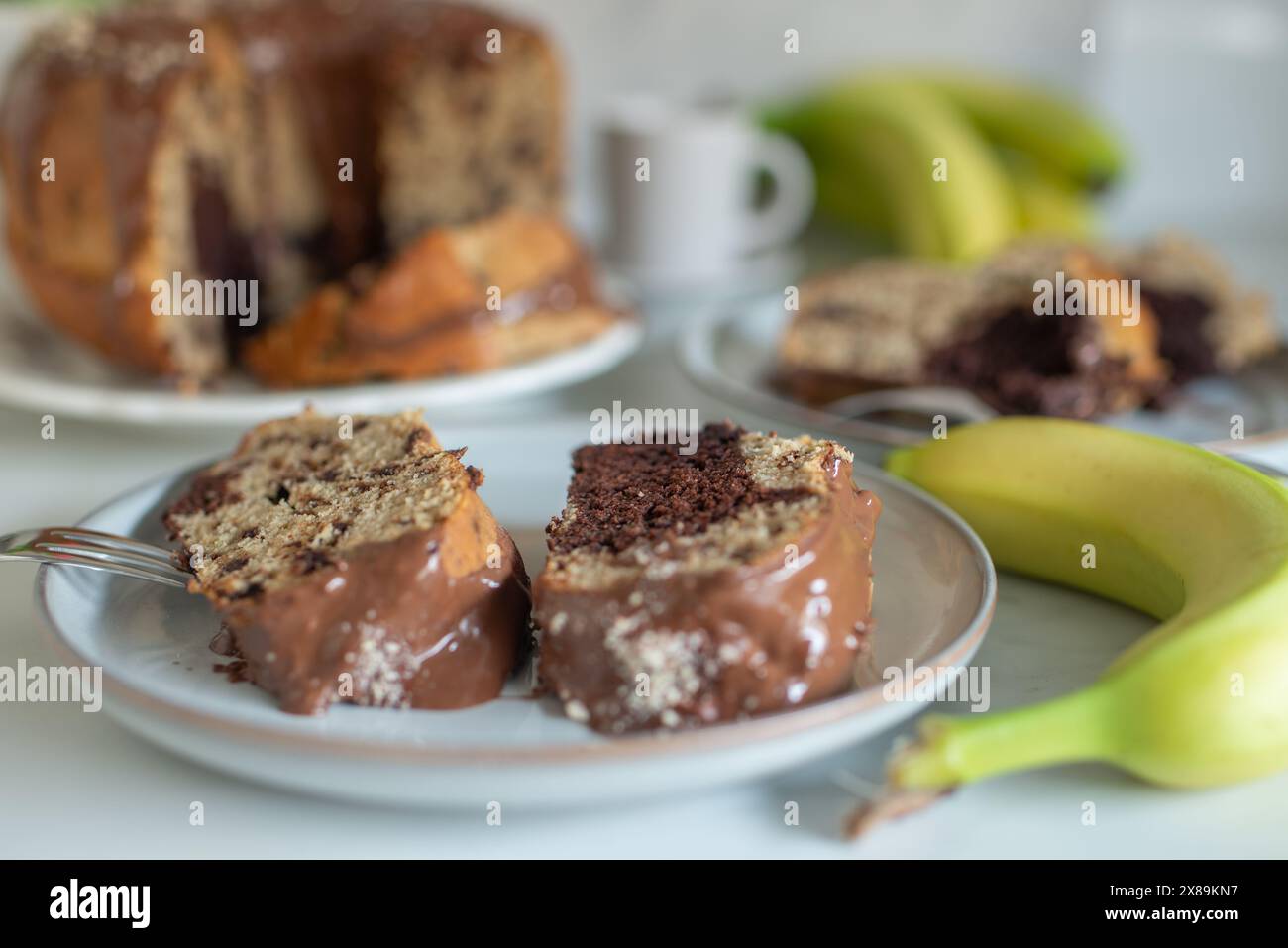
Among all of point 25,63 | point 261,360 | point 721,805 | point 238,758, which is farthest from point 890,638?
point 25,63

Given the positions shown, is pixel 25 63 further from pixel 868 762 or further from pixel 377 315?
pixel 868 762

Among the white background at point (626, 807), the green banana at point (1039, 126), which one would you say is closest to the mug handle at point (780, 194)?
the white background at point (626, 807)

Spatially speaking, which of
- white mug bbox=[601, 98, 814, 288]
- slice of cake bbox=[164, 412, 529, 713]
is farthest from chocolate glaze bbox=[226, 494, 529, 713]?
white mug bbox=[601, 98, 814, 288]

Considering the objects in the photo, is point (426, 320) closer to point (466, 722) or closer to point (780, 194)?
point (466, 722)

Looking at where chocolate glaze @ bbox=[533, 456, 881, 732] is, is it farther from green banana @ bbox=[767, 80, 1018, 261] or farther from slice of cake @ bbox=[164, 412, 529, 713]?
green banana @ bbox=[767, 80, 1018, 261]

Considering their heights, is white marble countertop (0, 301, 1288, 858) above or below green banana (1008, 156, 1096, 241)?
below

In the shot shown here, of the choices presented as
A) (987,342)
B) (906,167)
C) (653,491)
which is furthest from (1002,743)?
(906,167)

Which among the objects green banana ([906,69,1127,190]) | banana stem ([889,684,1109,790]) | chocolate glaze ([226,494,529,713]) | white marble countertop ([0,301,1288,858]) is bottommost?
white marble countertop ([0,301,1288,858])
